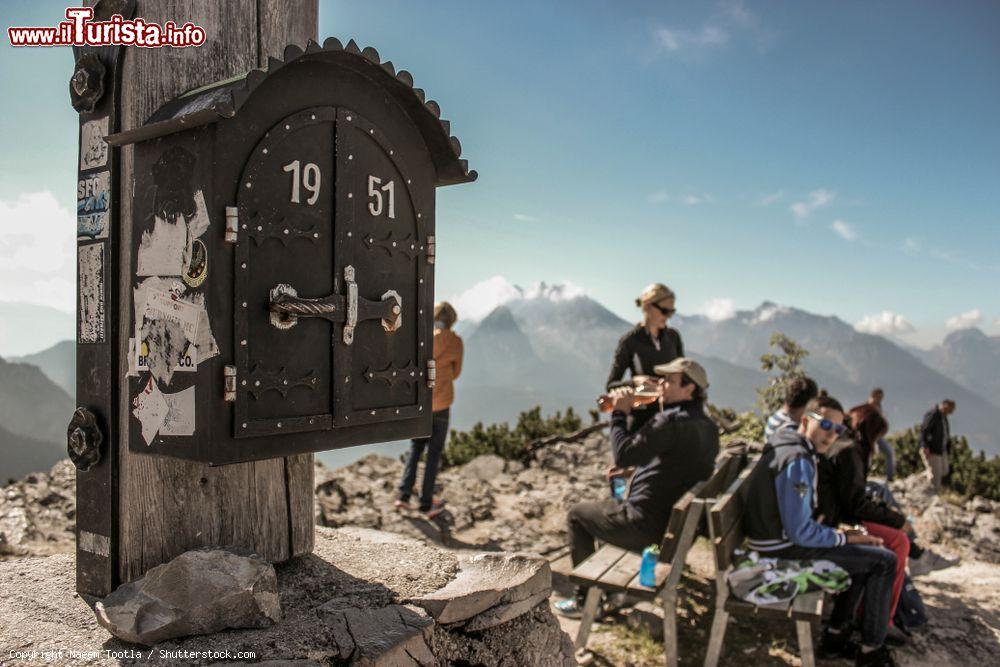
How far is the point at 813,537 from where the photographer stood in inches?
170

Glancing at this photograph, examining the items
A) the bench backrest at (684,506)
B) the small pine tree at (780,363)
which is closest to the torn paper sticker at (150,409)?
the bench backrest at (684,506)

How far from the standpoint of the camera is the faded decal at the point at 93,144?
2631 millimetres

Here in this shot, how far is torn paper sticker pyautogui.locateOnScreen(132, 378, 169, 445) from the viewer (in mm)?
2357

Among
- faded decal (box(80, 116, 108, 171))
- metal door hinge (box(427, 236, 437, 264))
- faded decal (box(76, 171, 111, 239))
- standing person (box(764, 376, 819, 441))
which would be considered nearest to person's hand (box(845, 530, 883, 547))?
standing person (box(764, 376, 819, 441))

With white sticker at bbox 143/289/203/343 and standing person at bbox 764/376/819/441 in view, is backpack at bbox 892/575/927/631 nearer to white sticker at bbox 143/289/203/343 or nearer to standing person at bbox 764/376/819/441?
standing person at bbox 764/376/819/441

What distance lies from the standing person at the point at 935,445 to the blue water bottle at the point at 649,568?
23.6 ft

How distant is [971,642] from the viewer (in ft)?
16.4

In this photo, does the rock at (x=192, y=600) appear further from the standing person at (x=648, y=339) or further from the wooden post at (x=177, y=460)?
the standing person at (x=648, y=339)

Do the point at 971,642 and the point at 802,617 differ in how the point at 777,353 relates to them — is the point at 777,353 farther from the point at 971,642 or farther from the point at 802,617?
the point at 802,617

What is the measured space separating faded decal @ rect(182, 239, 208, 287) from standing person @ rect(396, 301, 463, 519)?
4426 millimetres

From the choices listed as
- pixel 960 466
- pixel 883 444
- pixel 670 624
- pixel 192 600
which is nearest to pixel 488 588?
pixel 192 600

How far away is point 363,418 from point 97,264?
1175mm

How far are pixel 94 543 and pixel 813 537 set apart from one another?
3.95 meters

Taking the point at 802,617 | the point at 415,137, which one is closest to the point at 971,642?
the point at 802,617
